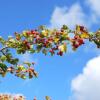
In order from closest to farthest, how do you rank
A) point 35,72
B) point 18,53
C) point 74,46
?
1. point 74,46
2. point 18,53
3. point 35,72

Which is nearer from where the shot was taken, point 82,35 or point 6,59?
point 82,35

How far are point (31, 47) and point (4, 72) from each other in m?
1.91

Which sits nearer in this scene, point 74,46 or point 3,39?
point 74,46

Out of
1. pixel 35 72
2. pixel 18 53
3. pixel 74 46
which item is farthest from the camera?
pixel 35 72

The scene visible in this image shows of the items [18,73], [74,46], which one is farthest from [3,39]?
[74,46]

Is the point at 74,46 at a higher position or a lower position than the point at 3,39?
lower

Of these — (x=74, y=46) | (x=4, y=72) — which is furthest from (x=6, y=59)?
(x=74, y=46)

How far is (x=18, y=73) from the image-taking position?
693 inches

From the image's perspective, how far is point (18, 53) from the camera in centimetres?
1597

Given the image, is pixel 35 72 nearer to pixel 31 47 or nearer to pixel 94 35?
pixel 31 47

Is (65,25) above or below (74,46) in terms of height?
above

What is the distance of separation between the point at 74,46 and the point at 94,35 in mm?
964

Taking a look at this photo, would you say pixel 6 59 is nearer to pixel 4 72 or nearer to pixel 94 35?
pixel 4 72

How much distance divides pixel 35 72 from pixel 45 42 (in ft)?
7.56
